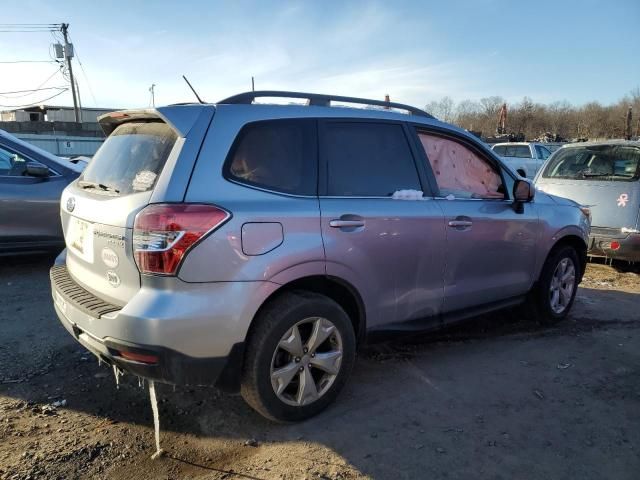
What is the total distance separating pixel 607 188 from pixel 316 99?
5253mm

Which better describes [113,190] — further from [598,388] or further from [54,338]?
[598,388]

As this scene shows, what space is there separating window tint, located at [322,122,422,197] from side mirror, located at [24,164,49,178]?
4.35 metres

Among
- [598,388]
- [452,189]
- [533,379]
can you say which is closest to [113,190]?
[452,189]

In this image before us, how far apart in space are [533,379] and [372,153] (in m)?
1.99

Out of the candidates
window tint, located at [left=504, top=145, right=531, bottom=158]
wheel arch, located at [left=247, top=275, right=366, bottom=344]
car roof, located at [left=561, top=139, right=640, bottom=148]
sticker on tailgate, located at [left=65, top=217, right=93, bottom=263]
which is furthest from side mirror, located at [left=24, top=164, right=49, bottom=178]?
window tint, located at [left=504, top=145, right=531, bottom=158]

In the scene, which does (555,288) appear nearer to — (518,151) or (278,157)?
(278,157)

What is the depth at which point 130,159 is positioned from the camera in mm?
2979

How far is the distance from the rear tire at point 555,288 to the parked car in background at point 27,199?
5254 millimetres

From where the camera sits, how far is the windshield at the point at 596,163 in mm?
6910

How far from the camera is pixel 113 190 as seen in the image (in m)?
2.92

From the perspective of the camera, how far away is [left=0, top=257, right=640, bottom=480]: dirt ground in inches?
104

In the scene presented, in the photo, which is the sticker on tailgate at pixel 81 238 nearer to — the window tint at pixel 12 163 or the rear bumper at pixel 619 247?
the window tint at pixel 12 163

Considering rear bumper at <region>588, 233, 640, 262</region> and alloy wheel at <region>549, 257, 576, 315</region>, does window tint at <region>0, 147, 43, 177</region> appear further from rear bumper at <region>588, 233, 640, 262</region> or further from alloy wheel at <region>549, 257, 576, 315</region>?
rear bumper at <region>588, 233, 640, 262</region>

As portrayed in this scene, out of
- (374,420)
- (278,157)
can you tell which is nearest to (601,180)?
(374,420)
